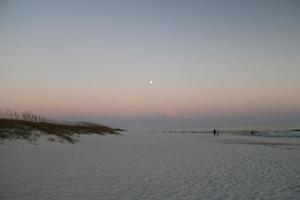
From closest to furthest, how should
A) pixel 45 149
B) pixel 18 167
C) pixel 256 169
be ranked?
pixel 18 167 < pixel 256 169 < pixel 45 149

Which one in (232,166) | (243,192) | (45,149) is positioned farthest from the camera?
(45,149)

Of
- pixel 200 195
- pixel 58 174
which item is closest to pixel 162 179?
pixel 200 195

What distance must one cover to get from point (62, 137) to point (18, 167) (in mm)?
10571

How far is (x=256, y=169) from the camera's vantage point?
1148 centimetres

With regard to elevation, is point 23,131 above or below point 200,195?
above

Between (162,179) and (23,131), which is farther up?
(23,131)

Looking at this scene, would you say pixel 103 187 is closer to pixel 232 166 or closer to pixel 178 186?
pixel 178 186

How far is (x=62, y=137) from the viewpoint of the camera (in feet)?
68.1

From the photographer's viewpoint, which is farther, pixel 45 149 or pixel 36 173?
pixel 45 149

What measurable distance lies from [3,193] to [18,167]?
363 centimetres

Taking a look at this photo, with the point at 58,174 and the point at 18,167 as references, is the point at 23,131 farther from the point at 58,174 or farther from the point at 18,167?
the point at 58,174

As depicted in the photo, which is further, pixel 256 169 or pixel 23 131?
pixel 23 131

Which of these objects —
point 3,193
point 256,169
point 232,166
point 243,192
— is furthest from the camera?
point 232,166

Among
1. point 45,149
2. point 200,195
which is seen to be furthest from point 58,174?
point 45,149
